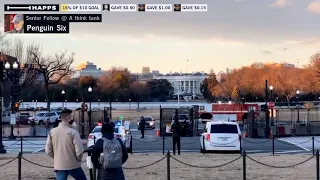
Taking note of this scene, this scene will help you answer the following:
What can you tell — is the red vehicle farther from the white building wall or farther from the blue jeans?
the white building wall

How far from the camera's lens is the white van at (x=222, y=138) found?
1044 inches

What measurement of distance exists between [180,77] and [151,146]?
15331cm

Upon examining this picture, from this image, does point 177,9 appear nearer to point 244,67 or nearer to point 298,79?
point 298,79

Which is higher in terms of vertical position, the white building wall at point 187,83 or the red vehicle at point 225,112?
the white building wall at point 187,83

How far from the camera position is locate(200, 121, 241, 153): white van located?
26.5 m

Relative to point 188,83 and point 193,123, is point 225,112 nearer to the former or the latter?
point 193,123

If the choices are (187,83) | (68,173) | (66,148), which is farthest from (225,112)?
(187,83)

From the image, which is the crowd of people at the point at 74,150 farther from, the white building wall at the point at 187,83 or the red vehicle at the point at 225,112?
the white building wall at the point at 187,83

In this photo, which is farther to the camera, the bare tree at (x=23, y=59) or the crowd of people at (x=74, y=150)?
the bare tree at (x=23, y=59)

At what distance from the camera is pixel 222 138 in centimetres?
2656

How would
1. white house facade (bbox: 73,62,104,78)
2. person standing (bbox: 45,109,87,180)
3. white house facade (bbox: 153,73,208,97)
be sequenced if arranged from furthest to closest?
1. white house facade (bbox: 153,73,208,97)
2. white house facade (bbox: 73,62,104,78)
3. person standing (bbox: 45,109,87,180)

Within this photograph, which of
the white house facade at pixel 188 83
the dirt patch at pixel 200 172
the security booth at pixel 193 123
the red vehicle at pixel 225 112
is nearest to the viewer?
the dirt patch at pixel 200 172

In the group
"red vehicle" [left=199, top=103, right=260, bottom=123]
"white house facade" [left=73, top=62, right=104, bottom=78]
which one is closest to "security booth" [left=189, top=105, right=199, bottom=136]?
"red vehicle" [left=199, top=103, right=260, bottom=123]

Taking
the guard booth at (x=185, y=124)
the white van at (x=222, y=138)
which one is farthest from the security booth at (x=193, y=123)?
the white van at (x=222, y=138)
